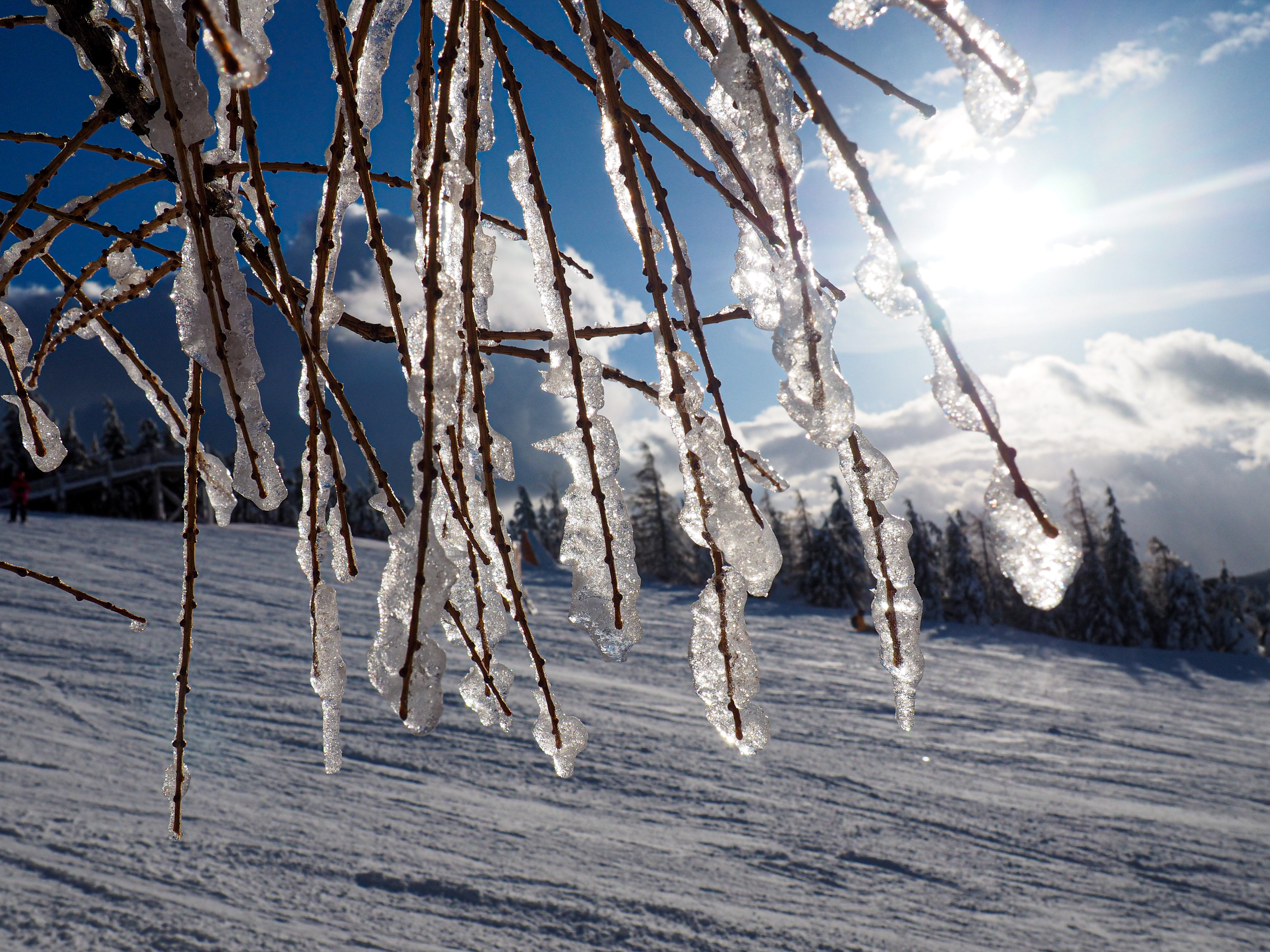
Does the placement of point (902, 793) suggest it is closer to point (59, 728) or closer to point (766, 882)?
point (766, 882)

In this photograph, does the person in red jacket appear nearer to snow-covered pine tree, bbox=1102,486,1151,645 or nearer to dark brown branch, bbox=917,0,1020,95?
dark brown branch, bbox=917,0,1020,95

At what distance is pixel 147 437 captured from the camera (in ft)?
62.9

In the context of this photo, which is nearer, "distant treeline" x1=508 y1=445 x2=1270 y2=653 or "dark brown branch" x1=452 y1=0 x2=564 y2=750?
"dark brown branch" x1=452 y1=0 x2=564 y2=750

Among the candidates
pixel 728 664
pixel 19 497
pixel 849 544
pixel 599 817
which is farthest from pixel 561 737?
pixel 849 544

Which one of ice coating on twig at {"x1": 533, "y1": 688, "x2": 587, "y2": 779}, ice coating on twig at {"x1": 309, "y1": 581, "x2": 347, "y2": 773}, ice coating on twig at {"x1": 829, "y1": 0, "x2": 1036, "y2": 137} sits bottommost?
ice coating on twig at {"x1": 533, "y1": 688, "x2": 587, "y2": 779}

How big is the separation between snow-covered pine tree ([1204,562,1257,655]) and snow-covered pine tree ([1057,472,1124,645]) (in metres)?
1.70

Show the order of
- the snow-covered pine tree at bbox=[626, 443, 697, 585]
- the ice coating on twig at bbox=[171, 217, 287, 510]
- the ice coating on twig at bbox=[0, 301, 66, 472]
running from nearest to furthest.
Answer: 1. the ice coating on twig at bbox=[171, 217, 287, 510]
2. the ice coating on twig at bbox=[0, 301, 66, 472]
3. the snow-covered pine tree at bbox=[626, 443, 697, 585]

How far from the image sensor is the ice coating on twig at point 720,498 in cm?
46

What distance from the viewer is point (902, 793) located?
4.13 meters

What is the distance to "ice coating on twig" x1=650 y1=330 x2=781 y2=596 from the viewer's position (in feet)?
1.51

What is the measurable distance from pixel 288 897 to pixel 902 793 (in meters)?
3.19

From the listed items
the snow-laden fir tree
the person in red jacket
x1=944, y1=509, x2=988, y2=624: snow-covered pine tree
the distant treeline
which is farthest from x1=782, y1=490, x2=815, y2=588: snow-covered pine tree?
the person in red jacket

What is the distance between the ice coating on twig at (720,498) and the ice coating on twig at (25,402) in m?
0.63

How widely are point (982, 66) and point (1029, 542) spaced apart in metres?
0.27
